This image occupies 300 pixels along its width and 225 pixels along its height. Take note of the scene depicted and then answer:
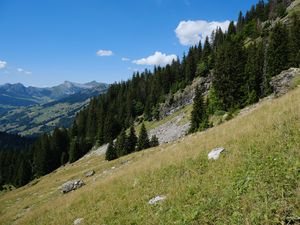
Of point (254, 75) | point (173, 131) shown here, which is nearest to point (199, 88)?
point (173, 131)

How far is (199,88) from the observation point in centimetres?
7956

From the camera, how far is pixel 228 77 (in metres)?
57.7

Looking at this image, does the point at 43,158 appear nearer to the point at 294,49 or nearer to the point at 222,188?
the point at 294,49

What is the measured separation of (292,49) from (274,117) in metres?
48.6

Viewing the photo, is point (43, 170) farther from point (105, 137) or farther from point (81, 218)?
point (81, 218)

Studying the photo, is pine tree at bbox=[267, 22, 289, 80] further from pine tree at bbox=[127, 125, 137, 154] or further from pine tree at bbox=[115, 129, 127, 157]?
pine tree at bbox=[115, 129, 127, 157]

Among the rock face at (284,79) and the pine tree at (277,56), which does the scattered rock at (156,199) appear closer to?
the rock face at (284,79)

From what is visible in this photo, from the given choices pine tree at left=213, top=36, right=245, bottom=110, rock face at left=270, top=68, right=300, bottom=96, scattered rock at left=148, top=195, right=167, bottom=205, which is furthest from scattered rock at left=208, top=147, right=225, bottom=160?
pine tree at left=213, top=36, right=245, bottom=110

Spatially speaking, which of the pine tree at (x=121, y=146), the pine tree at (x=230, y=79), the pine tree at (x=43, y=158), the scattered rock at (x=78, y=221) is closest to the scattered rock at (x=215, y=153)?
the scattered rock at (x=78, y=221)

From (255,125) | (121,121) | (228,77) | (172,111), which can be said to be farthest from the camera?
(121,121)

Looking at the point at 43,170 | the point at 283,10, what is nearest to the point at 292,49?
the point at 283,10

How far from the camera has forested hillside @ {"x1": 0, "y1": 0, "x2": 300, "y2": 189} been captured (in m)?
53.8

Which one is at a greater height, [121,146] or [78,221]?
[78,221]

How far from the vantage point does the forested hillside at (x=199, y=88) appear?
2120 inches
